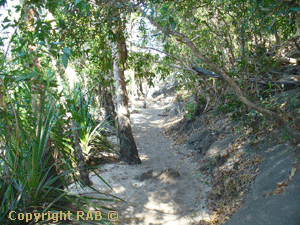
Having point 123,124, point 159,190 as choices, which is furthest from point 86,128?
point 159,190

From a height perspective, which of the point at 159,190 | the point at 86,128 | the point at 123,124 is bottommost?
the point at 159,190

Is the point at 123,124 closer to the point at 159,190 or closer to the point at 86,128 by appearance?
the point at 86,128

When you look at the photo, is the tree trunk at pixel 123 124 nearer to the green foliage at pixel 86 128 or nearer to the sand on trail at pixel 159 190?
the sand on trail at pixel 159 190

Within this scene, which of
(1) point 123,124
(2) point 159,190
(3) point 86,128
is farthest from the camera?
(1) point 123,124

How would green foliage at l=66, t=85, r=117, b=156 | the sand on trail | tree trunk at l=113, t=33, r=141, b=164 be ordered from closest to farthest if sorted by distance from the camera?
1. the sand on trail
2. green foliage at l=66, t=85, r=117, b=156
3. tree trunk at l=113, t=33, r=141, b=164

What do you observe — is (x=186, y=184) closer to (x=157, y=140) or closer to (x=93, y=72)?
(x=157, y=140)

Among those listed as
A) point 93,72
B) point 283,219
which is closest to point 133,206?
point 283,219

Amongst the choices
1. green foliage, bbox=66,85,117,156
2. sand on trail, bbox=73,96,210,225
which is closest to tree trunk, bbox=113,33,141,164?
sand on trail, bbox=73,96,210,225

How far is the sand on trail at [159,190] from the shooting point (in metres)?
3.56

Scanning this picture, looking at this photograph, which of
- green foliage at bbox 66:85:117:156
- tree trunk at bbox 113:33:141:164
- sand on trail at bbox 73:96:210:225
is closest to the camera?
sand on trail at bbox 73:96:210:225

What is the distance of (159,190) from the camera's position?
182 inches

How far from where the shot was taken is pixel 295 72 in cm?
511

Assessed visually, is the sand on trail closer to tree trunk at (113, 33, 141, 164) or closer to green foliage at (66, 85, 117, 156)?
tree trunk at (113, 33, 141, 164)

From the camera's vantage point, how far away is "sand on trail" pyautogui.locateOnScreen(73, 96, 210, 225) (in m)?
3.56
